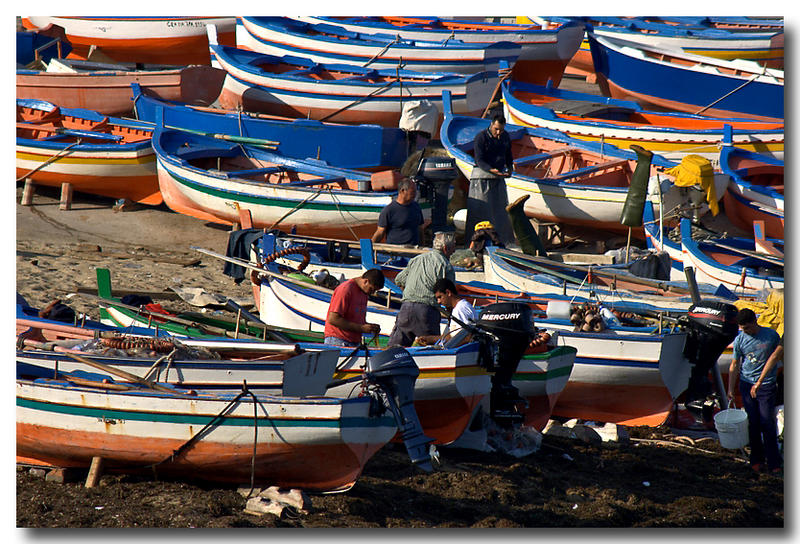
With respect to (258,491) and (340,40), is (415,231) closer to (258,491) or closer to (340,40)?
(258,491)

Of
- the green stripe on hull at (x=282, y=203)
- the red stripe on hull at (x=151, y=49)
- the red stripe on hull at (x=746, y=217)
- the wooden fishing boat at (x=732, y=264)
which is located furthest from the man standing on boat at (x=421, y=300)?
the red stripe on hull at (x=151, y=49)

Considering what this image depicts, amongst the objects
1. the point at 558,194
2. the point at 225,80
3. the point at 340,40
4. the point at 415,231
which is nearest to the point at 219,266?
the point at 415,231

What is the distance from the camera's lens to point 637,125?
1452cm

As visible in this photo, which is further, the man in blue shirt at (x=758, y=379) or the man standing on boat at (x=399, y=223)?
the man standing on boat at (x=399, y=223)

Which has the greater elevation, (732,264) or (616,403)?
(732,264)

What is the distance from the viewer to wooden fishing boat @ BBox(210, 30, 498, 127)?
15.7 metres

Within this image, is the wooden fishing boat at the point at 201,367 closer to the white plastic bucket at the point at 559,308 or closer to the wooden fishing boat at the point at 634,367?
the wooden fishing boat at the point at 634,367

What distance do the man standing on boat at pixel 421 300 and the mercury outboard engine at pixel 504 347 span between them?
439mm

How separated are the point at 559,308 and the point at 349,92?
25.7ft

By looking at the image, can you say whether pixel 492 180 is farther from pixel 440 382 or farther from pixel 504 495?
pixel 504 495

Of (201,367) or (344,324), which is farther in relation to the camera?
(344,324)

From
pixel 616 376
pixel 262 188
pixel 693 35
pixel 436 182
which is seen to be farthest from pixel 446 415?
pixel 693 35

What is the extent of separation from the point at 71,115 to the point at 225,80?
246 cm

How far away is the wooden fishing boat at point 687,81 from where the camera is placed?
15750mm
